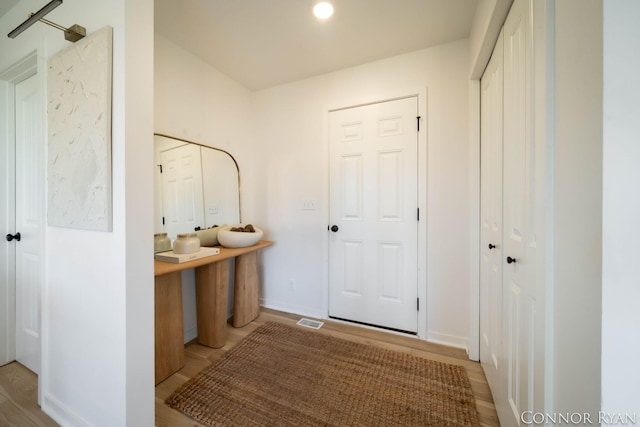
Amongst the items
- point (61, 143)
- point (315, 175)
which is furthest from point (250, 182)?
point (61, 143)

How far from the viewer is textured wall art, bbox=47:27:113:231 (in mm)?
1021

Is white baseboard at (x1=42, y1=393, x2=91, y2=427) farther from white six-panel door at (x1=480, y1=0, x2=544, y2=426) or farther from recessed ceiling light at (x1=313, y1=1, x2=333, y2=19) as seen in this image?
recessed ceiling light at (x1=313, y1=1, x2=333, y2=19)

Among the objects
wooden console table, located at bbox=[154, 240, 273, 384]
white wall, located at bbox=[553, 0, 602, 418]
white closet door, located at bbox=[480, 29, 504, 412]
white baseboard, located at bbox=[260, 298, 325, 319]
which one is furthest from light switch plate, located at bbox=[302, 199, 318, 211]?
white wall, located at bbox=[553, 0, 602, 418]

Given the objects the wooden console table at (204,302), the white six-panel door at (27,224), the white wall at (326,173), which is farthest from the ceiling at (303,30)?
the wooden console table at (204,302)

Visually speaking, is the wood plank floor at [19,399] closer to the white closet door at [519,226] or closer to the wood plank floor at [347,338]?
the wood plank floor at [347,338]

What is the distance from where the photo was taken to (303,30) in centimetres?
173

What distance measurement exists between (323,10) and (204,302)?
2.44 m

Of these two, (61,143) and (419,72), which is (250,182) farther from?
(419,72)

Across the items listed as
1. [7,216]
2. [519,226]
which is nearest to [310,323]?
[519,226]

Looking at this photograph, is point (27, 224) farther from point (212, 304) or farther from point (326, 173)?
point (326, 173)

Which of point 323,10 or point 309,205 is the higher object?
point 323,10

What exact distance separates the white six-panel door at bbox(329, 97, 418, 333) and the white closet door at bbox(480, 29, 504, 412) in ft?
1.75

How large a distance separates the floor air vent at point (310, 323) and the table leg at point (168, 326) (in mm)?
1050

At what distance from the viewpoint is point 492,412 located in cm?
129
